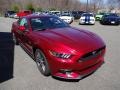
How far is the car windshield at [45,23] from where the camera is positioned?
6.08 m

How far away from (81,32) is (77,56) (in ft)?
4.72

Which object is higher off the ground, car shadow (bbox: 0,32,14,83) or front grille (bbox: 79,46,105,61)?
front grille (bbox: 79,46,105,61)

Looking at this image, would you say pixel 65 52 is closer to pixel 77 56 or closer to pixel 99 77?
pixel 77 56

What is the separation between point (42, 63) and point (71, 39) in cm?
97

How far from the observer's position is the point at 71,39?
494 centimetres

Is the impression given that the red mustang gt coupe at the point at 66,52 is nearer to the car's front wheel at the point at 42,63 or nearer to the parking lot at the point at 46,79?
the car's front wheel at the point at 42,63

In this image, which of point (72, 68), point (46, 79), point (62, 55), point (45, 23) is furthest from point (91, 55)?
point (45, 23)

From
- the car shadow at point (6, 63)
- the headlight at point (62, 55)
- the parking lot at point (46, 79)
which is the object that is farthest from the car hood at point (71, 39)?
the car shadow at point (6, 63)

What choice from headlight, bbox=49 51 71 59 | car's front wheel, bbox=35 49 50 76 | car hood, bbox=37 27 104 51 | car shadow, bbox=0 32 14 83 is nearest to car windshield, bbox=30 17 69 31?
car hood, bbox=37 27 104 51

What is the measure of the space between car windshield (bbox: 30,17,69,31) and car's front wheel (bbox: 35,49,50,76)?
3.20ft

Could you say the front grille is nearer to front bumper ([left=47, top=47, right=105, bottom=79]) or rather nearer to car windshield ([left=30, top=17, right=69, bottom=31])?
front bumper ([left=47, top=47, right=105, bottom=79])

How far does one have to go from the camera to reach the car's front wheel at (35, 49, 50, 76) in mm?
4861

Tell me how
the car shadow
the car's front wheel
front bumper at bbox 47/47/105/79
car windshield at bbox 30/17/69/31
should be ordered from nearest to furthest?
1. front bumper at bbox 47/47/105/79
2. the car's front wheel
3. the car shadow
4. car windshield at bbox 30/17/69/31

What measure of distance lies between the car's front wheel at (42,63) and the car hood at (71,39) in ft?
1.37
